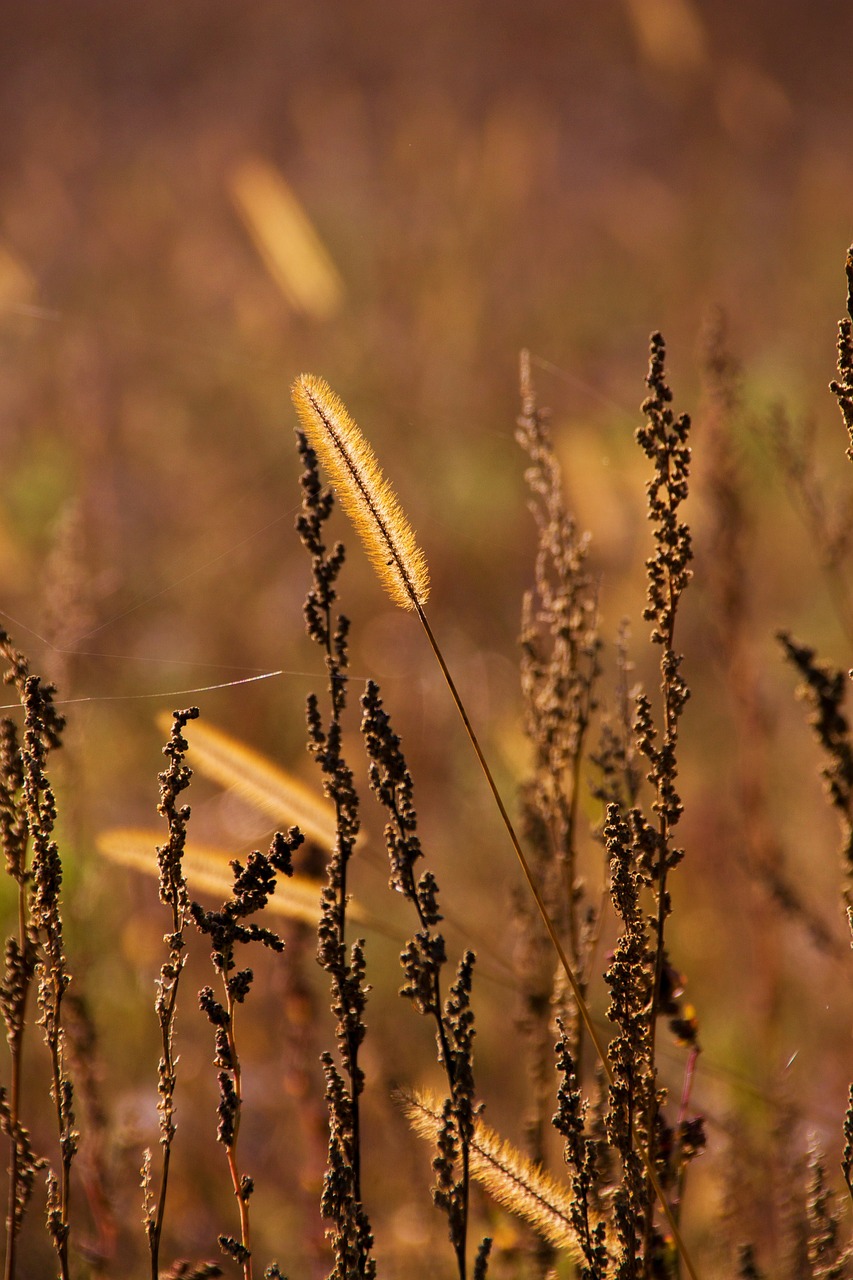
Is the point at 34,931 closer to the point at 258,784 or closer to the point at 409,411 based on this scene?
the point at 258,784

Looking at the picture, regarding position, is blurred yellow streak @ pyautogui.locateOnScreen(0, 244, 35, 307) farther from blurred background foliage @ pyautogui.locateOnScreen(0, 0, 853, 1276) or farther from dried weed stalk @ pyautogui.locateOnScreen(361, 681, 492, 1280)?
dried weed stalk @ pyautogui.locateOnScreen(361, 681, 492, 1280)

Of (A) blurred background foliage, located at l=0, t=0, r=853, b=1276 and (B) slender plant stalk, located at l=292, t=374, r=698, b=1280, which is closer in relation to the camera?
(B) slender plant stalk, located at l=292, t=374, r=698, b=1280

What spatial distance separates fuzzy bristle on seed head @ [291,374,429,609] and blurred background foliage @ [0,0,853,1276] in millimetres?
383

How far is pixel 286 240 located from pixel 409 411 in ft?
10.8

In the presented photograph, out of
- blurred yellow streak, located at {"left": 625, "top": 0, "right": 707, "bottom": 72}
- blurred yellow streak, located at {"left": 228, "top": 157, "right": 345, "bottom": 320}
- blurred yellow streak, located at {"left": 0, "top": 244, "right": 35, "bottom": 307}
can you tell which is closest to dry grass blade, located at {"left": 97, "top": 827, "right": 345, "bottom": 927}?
blurred yellow streak, located at {"left": 0, "top": 244, "right": 35, "bottom": 307}

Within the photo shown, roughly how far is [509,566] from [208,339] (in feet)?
10.8

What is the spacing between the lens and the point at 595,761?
1.45 meters

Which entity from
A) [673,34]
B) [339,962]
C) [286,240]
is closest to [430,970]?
[339,962]

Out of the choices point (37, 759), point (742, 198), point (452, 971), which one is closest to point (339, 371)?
point (742, 198)

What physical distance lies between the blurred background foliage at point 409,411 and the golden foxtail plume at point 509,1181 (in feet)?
0.81

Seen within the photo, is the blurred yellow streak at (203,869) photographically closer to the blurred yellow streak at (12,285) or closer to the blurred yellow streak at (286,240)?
the blurred yellow streak at (12,285)

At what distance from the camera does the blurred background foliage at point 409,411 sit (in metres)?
3.11

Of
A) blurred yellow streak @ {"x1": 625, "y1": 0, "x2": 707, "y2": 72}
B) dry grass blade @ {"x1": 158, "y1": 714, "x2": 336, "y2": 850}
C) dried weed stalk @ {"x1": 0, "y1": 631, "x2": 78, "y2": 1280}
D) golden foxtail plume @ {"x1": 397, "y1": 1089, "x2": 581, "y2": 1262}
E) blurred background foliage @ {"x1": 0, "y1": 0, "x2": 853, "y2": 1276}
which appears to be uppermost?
blurred yellow streak @ {"x1": 625, "y1": 0, "x2": 707, "y2": 72}

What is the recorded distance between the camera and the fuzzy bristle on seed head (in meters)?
1.21
